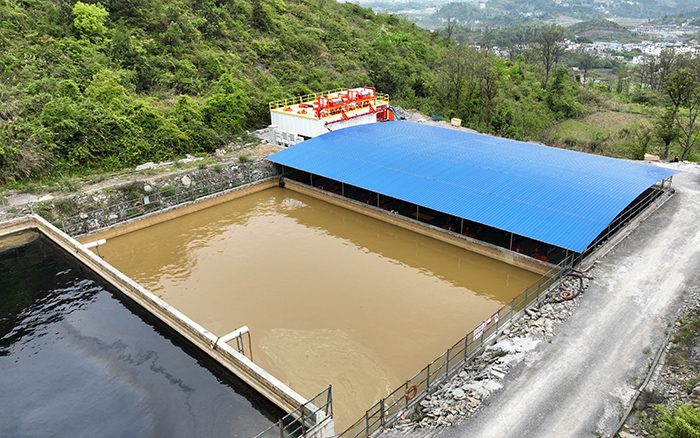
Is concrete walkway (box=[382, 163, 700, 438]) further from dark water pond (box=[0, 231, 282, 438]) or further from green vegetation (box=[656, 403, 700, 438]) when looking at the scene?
dark water pond (box=[0, 231, 282, 438])

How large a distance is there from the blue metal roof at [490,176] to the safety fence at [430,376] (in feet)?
10.3

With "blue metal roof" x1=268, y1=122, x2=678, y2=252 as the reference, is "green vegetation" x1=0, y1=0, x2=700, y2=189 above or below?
above

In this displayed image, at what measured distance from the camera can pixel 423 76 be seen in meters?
54.4

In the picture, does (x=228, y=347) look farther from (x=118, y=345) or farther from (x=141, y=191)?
(x=141, y=191)

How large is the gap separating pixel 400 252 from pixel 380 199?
17.8ft

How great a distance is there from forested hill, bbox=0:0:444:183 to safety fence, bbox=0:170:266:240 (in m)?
4.07

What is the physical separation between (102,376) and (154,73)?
30.7m

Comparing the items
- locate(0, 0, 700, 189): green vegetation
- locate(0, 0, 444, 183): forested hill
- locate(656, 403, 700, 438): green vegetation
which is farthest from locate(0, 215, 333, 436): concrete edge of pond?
locate(656, 403, 700, 438): green vegetation

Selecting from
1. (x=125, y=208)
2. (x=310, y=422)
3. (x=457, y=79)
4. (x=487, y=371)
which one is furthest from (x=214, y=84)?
(x=487, y=371)

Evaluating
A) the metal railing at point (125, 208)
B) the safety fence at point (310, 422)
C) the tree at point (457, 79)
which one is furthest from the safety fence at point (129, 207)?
the tree at point (457, 79)

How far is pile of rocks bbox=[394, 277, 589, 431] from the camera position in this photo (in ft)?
42.3

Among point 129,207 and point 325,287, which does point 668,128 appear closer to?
point 325,287

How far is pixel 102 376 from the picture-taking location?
15.7 metres

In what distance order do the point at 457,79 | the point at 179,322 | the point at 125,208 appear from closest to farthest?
the point at 179,322, the point at 125,208, the point at 457,79
